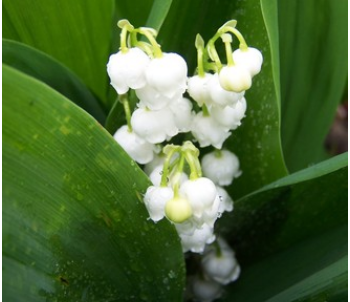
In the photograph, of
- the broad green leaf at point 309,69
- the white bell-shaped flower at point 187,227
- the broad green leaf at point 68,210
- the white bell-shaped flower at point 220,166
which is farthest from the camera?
the broad green leaf at point 309,69

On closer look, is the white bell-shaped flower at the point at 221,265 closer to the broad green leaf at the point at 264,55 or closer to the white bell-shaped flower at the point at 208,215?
the broad green leaf at the point at 264,55

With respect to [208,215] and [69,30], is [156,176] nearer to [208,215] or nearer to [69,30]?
[208,215]

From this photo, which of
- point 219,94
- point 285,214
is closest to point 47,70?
point 219,94

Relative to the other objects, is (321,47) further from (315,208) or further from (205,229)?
(205,229)

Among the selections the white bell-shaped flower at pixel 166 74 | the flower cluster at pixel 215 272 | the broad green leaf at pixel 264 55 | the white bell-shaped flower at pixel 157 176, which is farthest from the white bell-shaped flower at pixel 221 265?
the white bell-shaped flower at pixel 166 74

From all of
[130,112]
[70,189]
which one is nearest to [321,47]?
[130,112]

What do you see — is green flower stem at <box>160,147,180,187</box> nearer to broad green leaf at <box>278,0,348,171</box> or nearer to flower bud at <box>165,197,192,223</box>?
flower bud at <box>165,197,192,223</box>

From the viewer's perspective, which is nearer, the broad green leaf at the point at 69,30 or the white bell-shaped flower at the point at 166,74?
the white bell-shaped flower at the point at 166,74
